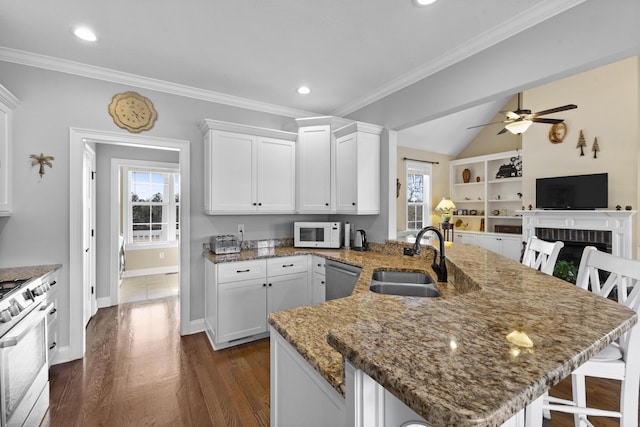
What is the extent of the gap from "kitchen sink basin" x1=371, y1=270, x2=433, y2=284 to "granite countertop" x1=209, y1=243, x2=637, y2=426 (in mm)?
1067

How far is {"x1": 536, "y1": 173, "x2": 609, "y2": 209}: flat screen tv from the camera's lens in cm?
455

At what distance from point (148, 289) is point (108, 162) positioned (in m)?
2.18

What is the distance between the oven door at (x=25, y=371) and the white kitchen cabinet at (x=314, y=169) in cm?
250

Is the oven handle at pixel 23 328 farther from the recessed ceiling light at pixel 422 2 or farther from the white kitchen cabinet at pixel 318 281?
the recessed ceiling light at pixel 422 2

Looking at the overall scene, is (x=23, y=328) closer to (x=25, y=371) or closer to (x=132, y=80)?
(x=25, y=371)

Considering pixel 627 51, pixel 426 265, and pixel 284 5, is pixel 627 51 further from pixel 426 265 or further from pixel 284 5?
pixel 284 5

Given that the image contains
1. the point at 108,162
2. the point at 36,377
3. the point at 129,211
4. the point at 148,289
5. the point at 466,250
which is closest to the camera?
the point at 36,377

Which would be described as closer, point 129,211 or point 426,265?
point 426,265

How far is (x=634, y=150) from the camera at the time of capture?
429 cm

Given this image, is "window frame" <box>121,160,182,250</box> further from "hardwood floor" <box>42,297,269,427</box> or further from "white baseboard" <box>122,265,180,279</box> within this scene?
"hardwood floor" <box>42,297,269,427</box>

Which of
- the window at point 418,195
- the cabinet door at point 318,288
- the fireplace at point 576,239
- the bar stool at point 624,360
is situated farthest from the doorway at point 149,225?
the fireplace at point 576,239

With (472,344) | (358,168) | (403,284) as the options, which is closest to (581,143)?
(358,168)

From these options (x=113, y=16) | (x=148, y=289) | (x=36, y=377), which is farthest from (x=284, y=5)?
(x=148, y=289)

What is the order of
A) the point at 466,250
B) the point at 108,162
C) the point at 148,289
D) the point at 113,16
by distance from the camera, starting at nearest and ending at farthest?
1. the point at 113,16
2. the point at 466,250
3. the point at 108,162
4. the point at 148,289
